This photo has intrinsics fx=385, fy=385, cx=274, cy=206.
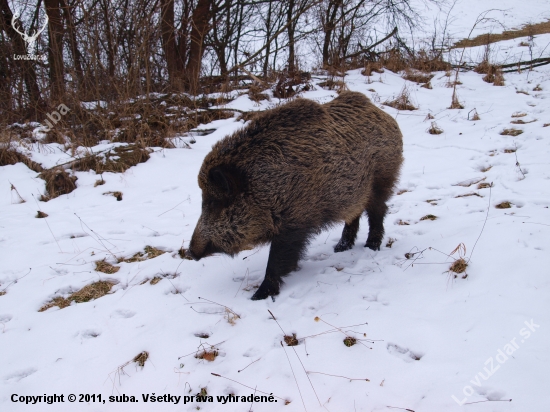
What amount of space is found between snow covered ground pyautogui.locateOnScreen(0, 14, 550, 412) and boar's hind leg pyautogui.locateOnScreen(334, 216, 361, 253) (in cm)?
13

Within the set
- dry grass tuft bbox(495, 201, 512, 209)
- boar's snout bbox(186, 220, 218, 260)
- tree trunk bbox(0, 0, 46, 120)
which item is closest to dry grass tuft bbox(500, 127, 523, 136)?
dry grass tuft bbox(495, 201, 512, 209)

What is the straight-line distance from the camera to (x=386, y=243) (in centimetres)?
371

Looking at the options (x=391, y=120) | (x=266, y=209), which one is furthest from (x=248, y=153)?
(x=391, y=120)

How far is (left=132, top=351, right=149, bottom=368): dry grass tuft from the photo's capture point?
236 centimetres

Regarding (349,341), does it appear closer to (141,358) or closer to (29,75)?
(141,358)

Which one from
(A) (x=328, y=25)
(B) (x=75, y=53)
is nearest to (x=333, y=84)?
(A) (x=328, y=25)

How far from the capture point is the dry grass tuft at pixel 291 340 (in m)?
2.40

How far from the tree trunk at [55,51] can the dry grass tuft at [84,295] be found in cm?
554

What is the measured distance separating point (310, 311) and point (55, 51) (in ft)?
24.8

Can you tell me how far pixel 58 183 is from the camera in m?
5.42

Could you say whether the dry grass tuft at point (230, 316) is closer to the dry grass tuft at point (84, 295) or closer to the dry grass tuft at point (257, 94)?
the dry grass tuft at point (84, 295)

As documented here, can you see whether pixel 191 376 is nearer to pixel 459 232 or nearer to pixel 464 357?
pixel 464 357

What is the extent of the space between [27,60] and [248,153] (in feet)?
24.2

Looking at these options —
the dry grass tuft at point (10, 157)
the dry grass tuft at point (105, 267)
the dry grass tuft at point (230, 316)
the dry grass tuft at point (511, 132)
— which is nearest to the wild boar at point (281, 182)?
the dry grass tuft at point (230, 316)
